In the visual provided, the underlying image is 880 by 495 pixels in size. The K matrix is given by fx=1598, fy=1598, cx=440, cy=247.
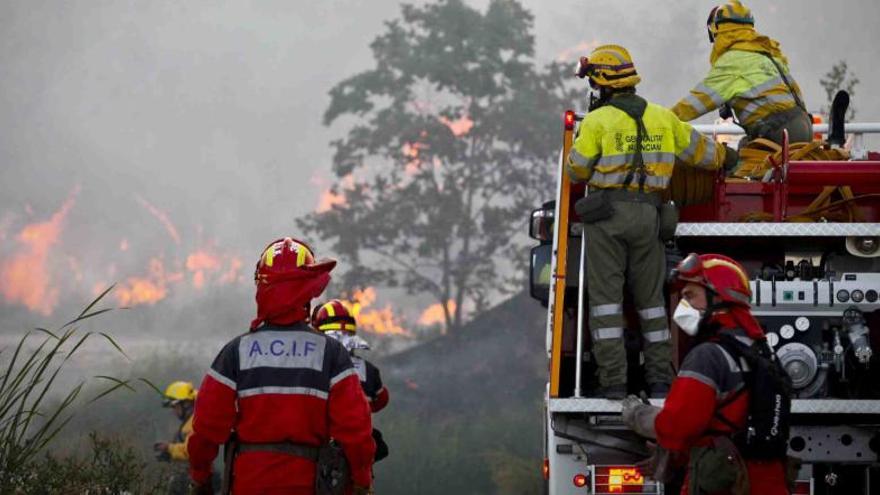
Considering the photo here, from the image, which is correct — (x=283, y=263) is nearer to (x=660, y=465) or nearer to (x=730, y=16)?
(x=660, y=465)

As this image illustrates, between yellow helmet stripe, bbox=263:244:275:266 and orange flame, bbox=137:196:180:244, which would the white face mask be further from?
orange flame, bbox=137:196:180:244

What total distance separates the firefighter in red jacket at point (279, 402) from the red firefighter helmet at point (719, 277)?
1.38 metres

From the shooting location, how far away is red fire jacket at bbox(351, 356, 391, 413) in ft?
29.9

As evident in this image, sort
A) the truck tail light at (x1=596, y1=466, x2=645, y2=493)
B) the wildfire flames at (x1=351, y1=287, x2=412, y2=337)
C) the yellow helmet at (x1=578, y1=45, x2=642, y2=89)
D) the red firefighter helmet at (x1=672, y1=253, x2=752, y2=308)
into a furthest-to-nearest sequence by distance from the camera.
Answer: the wildfire flames at (x1=351, y1=287, x2=412, y2=337) < the yellow helmet at (x1=578, y1=45, x2=642, y2=89) < the truck tail light at (x1=596, y1=466, x2=645, y2=493) < the red firefighter helmet at (x1=672, y1=253, x2=752, y2=308)

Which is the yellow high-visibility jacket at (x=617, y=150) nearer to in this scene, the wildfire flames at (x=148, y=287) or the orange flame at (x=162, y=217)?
the wildfire flames at (x=148, y=287)

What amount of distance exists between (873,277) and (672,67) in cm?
2399

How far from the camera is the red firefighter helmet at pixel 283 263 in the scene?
20.9ft

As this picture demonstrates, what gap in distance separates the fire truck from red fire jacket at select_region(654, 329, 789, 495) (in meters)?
1.60

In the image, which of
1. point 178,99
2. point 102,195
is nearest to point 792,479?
point 102,195

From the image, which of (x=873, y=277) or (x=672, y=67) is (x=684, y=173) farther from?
(x=672, y=67)

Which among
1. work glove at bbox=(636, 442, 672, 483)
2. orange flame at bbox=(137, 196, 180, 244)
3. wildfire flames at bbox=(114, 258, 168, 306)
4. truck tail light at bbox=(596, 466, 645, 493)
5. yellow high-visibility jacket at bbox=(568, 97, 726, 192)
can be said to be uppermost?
orange flame at bbox=(137, 196, 180, 244)

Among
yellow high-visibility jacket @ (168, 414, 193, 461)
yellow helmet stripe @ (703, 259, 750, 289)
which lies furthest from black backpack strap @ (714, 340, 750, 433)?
yellow high-visibility jacket @ (168, 414, 193, 461)

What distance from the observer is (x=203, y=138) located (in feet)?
103

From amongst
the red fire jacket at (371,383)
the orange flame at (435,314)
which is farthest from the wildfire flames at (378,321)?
the red fire jacket at (371,383)
